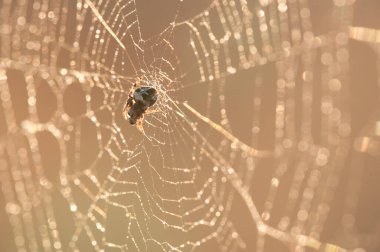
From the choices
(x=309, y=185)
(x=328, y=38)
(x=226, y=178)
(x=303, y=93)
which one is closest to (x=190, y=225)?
(x=226, y=178)

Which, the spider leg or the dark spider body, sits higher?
the dark spider body

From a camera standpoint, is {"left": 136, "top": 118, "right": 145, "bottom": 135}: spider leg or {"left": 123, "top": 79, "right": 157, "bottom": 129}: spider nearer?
{"left": 123, "top": 79, "right": 157, "bottom": 129}: spider

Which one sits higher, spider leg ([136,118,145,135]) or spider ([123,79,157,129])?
spider ([123,79,157,129])

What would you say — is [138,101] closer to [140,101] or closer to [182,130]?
[140,101]

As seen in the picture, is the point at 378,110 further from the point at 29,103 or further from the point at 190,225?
the point at 29,103

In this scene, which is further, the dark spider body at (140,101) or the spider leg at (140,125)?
the spider leg at (140,125)

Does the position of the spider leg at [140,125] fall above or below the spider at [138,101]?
below
